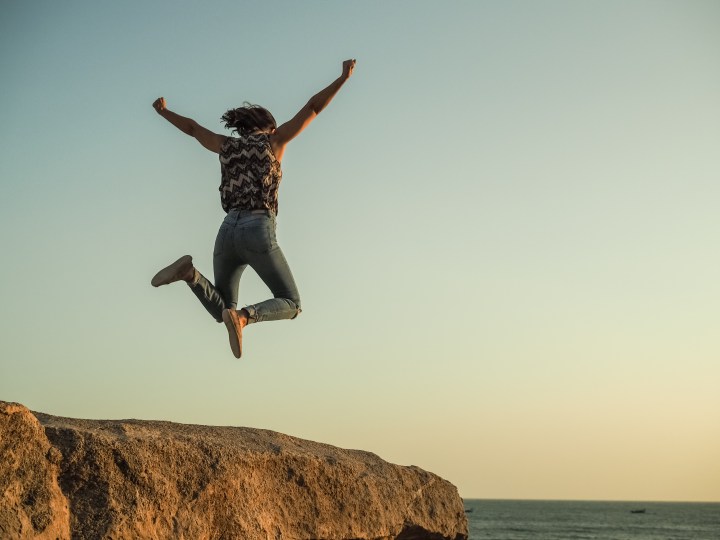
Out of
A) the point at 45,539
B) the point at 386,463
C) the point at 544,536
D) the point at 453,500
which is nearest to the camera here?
the point at 45,539

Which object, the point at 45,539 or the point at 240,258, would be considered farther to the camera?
the point at 240,258

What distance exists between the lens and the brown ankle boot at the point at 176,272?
22.7ft

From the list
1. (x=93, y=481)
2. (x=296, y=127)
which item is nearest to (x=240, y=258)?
(x=296, y=127)

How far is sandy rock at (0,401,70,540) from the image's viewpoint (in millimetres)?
5516

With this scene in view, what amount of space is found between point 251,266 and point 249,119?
116cm

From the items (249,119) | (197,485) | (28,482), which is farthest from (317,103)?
(28,482)

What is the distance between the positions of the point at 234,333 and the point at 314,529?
175 cm

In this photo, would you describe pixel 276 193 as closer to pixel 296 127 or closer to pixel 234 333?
pixel 296 127

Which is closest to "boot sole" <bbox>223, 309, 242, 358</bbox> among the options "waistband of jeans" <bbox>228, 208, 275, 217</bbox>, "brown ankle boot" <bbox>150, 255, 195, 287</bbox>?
"brown ankle boot" <bbox>150, 255, 195, 287</bbox>

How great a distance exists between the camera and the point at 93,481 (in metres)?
6.04

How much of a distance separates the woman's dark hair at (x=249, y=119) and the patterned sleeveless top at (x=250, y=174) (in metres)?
0.10

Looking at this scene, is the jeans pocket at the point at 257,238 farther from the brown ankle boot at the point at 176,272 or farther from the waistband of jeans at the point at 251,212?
the brown ankle boot at the point at 176,272

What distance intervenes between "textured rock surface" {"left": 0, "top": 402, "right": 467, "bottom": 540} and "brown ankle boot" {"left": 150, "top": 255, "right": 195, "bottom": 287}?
1068 mm

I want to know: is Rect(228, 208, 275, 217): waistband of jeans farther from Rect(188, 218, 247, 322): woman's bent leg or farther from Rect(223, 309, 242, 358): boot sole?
Rect(223, 309, 242, 358): boot sole
